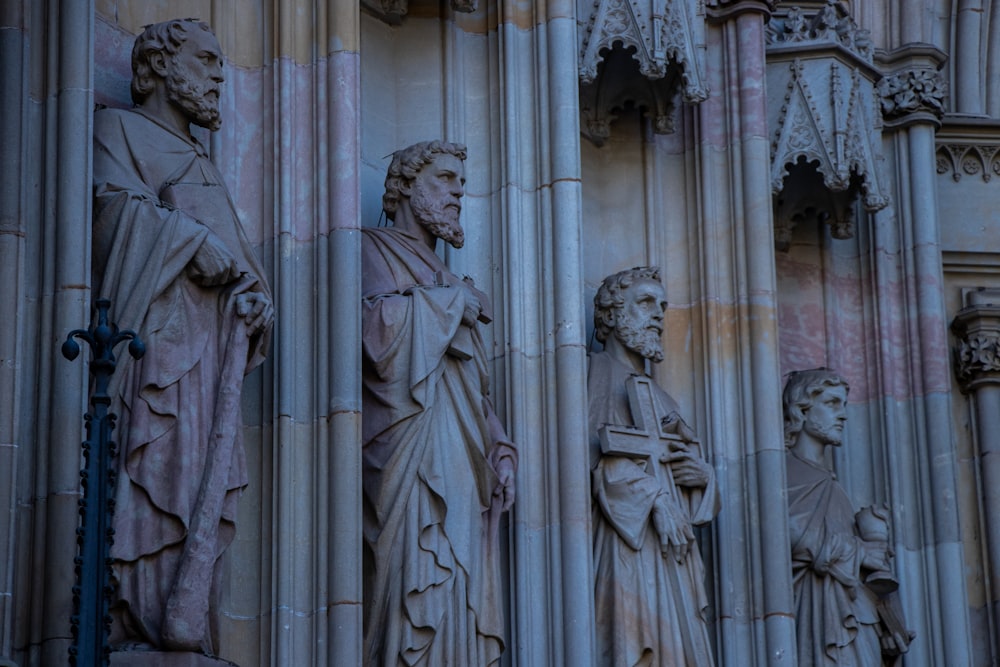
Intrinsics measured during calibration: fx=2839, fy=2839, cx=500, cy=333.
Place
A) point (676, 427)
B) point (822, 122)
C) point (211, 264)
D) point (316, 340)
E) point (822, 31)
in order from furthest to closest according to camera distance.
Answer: point (822, 31) < point (822, 122) < point (676, 427) < point (316, 340) < point (211, 264)

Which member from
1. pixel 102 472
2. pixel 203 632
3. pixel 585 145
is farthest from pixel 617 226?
pixel 102 472

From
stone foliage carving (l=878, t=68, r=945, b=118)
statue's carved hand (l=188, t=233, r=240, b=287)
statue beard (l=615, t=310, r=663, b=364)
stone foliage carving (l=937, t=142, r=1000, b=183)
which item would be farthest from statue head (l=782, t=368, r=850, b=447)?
statue's carved hand (l=188, t=233, r=240, b=287)

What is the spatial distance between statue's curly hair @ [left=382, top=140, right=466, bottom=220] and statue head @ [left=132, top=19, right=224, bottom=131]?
134 cm

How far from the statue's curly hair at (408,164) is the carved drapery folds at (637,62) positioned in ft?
4.15

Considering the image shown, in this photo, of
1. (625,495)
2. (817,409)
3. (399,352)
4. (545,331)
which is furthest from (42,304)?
(817,409)

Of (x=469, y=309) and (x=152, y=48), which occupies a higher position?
(x=152, y=48)

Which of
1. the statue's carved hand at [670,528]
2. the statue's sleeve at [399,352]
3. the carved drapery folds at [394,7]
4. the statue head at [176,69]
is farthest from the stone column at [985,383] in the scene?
the statue head at [176,69]

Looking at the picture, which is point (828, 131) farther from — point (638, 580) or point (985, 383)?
point (638, 580)

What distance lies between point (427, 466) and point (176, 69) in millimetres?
2067

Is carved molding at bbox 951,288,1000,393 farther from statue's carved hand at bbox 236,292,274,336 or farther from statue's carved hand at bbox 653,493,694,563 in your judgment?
statue's carved hand at bbox 236,292,274,336

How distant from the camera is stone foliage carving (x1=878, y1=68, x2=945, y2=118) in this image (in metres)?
16.5

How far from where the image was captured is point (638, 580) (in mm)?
13586

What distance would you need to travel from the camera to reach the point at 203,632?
36.9 ft

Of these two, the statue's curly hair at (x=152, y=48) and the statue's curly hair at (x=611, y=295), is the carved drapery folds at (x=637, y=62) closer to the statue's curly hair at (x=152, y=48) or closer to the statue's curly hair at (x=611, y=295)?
the statue's curly hair at (x=611, y=295)
